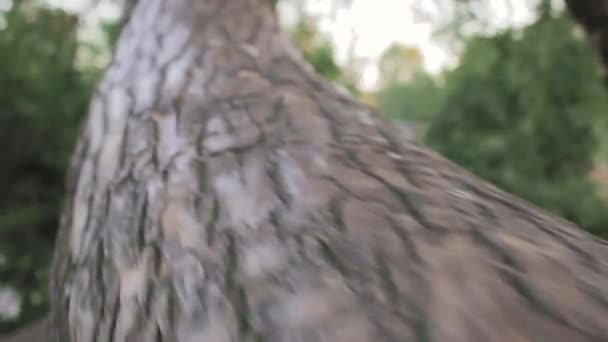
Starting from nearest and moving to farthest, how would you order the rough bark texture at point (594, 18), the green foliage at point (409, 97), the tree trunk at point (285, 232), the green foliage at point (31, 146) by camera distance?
the tree trunk at point (285, 232), the rough bark texture at point (594, 18), the green foliage at point (31, 146), the green foliage at point (409, 97)

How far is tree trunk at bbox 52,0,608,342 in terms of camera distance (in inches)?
10.3

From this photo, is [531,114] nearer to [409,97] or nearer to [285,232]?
[409,97]

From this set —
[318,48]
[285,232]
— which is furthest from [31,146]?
[285,232]

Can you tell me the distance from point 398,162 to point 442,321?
5.4 inches

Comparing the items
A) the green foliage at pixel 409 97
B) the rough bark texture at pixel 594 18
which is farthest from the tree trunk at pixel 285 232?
the green foliage at pixel 409 97

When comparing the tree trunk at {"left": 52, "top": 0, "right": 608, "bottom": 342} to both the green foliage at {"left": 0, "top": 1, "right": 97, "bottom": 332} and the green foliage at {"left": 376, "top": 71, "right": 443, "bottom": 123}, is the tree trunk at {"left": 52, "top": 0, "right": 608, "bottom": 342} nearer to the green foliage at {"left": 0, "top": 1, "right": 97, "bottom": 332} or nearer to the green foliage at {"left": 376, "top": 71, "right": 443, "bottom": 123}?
the green foliage at {"left": 0, "top": 1, "right": 97, "bottom": 332}

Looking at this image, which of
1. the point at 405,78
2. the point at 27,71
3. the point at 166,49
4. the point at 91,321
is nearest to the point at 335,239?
the point at 91,321

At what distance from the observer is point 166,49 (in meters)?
0.60

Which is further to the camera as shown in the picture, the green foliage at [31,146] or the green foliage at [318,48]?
the green foliage at [318,48]

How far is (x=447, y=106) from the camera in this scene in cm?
183

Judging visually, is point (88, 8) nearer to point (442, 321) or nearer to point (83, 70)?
point (83, 70)

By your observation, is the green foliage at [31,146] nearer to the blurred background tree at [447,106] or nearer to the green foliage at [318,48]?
the blurred background tree at [447,106]

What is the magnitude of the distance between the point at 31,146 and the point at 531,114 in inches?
39.5

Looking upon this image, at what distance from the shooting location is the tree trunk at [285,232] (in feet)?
0.86
